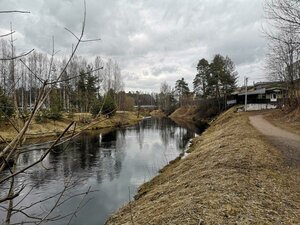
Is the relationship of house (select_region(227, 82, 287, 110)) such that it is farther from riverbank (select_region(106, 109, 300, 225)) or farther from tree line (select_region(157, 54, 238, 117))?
riverbank (select_region(106, 109, 300, 225))

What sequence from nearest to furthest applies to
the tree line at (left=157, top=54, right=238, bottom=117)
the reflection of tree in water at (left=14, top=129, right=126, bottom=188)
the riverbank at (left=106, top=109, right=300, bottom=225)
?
the riverbank at (left=106, top=109, right=300, bottom=225) → the reflection of tree in water at (left=14, top=129, right=126, bottom=188) → the tree line at (left=157, top=54, right=238, bottom=117)

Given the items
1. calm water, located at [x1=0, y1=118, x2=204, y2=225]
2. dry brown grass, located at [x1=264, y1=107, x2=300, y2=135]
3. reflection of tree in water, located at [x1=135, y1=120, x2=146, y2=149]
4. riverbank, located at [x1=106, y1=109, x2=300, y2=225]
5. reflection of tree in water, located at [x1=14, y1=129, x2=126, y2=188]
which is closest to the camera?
riverbank, located at [x1=106, y1=109, x2=300, y2=225]

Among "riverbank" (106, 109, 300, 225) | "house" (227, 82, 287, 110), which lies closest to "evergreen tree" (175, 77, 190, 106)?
"house" (227, 82, 287, 110)

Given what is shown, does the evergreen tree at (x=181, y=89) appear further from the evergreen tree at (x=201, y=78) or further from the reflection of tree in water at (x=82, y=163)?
the reflection of tree in water at (x=82, y=163)

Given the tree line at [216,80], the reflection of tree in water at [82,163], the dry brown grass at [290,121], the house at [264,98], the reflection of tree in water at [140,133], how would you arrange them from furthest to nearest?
the tree line at [216,80] → the house at [264,98] → the reflection of tree in water at [140,133] → the dry brown grass at [290,121] → the reflection of tree in water at [82,163]

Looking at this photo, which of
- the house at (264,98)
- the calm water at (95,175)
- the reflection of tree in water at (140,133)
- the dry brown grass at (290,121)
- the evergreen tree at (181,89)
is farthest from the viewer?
the evergreen tree at (181,89)

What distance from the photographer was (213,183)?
891cm

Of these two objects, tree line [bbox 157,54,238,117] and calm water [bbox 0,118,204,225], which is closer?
calm water [bbox 0,118,204,225]

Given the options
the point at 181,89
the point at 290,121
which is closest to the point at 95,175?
the point at 290,121

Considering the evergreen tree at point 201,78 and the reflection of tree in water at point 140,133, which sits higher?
the evergreen tree at point 201,78

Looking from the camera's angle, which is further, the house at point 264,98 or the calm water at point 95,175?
the house at point 264,98

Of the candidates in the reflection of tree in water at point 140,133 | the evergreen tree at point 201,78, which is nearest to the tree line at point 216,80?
the evergreen tree at point 201,78

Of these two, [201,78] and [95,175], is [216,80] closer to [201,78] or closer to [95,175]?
[201,78]

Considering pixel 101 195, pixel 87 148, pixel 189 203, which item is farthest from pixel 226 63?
pixel 189 203
